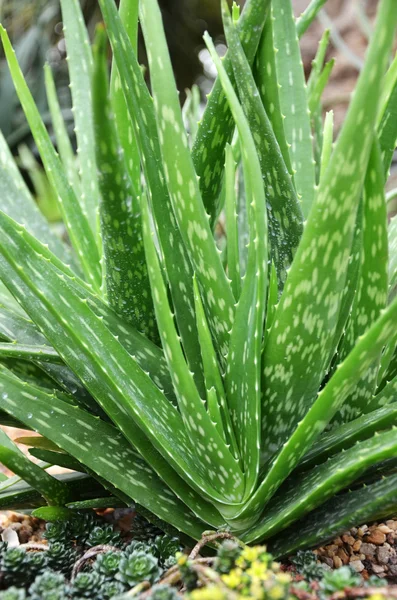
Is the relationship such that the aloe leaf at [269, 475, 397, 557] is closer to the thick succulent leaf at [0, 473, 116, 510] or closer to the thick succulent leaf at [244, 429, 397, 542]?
the thick succulent leaf at [244, 429, 397, 542]

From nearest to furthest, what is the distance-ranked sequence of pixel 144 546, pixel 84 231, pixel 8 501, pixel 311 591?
pixel 311 591, pixel 144 546, pixel 8 501, pixel 84 231

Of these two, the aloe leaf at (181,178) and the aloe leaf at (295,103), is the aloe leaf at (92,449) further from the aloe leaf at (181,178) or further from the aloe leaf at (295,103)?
the aloe leaf at (295,103)

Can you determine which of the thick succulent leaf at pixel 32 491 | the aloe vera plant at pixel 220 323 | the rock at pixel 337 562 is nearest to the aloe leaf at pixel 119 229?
the aloe vera plant at pixel 220 323

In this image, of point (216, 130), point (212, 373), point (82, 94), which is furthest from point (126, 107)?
point (212, 373)

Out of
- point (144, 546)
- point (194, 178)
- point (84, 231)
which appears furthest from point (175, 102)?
point (144, 546)

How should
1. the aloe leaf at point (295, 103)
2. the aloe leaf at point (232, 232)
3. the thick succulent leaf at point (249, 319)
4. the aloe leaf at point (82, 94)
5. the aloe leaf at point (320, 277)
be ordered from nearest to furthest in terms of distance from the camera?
the aloe leaf at point (320, 277) < the thick succulent leaf at point (249, 319) < the aloe leaf at point (232, 232) < the aloe leaf at point (295, 103) < the aloe leaf at point (82, 94)

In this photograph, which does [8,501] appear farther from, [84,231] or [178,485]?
[84,231]

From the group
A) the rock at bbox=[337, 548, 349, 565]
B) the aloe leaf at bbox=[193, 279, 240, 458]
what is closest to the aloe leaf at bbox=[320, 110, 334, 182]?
the aloe leaf at bbox=[193, 279, 240, 458]
